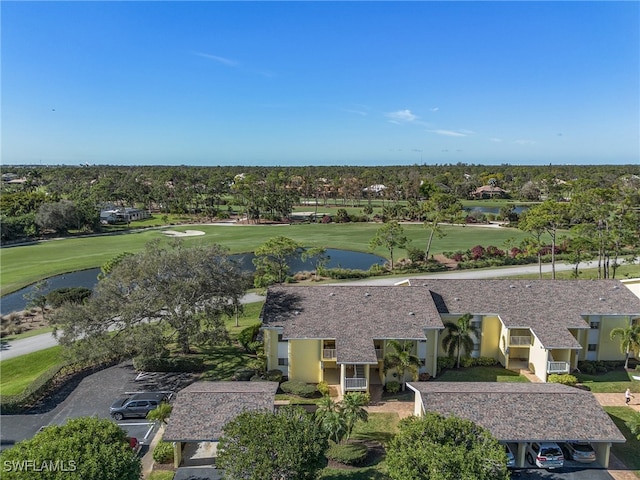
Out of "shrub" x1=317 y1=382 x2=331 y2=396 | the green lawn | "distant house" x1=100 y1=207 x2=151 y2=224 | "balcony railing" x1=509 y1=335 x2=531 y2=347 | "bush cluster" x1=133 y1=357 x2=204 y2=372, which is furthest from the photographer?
"distant house" x1=100 y1=207 x2=151 y2=224

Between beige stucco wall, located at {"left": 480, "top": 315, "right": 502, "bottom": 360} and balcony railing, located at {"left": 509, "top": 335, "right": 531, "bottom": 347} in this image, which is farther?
beige stucco wall, located at {"left": 480, "top": 315, "right": 502, "bottom": 360}

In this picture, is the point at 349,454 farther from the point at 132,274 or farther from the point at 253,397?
the point at 132,274

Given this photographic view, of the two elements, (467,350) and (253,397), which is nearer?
(253,397)

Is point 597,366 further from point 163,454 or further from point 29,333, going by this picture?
point 29,333

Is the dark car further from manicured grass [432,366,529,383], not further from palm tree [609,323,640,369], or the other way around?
palm tree [609,323,640,369]

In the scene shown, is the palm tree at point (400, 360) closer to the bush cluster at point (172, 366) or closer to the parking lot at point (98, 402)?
the bush cluster at point (172, 366)

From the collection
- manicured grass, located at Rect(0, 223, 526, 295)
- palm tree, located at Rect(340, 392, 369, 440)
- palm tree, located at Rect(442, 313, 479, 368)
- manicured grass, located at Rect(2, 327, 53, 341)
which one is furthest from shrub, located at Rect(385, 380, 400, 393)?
manicured grass, located at Rect(0, 223, 526, 295)

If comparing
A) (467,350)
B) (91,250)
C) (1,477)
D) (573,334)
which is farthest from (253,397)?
(91,250)
